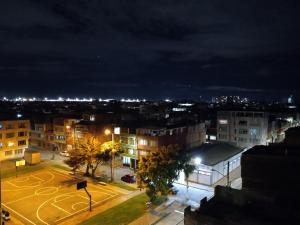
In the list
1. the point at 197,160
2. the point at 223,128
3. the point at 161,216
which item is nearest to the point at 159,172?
the point at 161,216

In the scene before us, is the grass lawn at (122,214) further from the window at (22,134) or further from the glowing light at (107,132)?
the window at (22,134)

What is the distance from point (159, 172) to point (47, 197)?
677 inches

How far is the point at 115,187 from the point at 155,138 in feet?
39.8

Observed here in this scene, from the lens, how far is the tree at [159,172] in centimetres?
3497

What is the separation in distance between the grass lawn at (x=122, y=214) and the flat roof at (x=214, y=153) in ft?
45.7

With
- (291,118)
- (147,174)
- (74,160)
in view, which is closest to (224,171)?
(147,174)

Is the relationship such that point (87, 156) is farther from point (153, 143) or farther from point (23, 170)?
point (23, 170)

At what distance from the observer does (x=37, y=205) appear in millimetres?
36812

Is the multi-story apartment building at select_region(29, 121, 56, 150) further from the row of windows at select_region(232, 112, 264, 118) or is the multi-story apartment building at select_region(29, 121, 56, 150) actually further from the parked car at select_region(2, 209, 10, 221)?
the row of windows at select_region(232, 112, 264, 118)

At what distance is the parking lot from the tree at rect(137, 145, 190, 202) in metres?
7.07

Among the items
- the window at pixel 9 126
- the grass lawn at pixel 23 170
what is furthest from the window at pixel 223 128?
the window at pixel 9 126

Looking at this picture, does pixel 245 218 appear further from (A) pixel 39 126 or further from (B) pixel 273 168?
(A) pixel 39 126

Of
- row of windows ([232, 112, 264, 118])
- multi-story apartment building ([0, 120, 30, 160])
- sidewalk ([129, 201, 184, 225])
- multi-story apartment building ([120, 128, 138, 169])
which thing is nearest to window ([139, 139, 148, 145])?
multi-story apartment building ([120, 128, 138, 169])

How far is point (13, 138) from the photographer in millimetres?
63781
